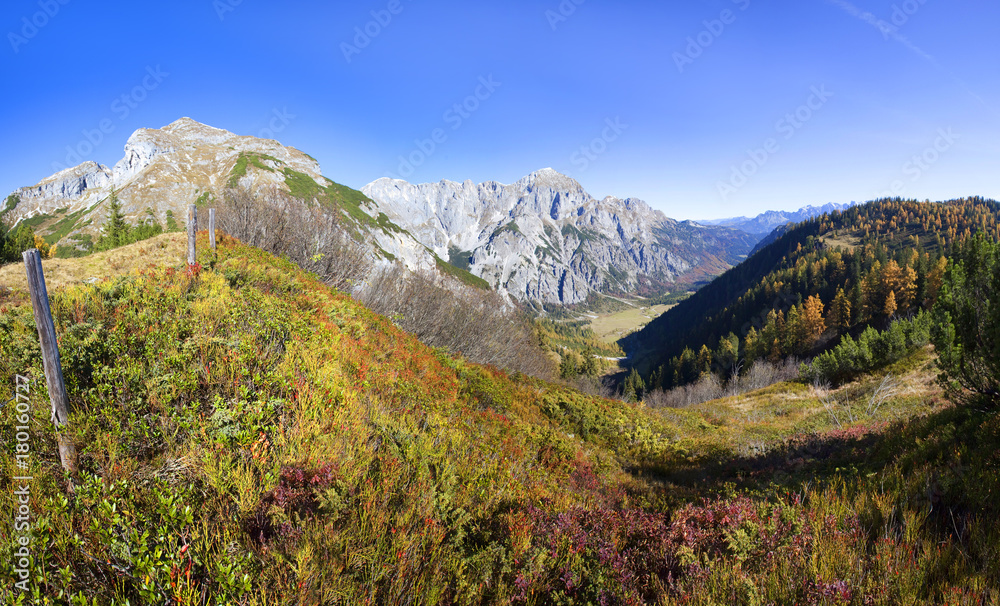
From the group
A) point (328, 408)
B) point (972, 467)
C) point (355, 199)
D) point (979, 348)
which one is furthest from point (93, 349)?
point (355, 199)

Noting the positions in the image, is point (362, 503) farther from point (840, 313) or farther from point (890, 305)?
point (840, 313)

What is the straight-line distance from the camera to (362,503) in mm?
3703

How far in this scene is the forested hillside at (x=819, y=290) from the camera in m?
83.6

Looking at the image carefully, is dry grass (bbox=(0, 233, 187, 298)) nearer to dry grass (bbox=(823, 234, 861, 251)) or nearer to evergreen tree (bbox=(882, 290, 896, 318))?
evergreen tree (bbox=(882, 290, 896, 318))

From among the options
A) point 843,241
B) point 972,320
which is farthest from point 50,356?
point 843,241

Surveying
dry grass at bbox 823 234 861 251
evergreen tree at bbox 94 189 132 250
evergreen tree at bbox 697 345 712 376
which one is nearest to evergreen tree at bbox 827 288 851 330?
evergreen tree at bbox 697 345 712 376

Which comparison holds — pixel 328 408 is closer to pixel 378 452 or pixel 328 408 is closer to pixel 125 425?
pixel 378 452

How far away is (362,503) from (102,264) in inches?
626

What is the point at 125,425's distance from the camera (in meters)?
4.59

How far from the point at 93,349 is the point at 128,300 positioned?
2748 millimetres

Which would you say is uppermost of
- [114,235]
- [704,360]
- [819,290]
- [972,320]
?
[114,235]

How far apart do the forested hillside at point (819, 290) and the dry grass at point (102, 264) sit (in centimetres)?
4954

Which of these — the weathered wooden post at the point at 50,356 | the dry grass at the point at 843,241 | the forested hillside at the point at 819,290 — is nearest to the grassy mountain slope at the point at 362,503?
the weathered wooden post at the point at 50,356

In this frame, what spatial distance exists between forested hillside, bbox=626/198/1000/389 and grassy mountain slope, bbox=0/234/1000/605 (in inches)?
1530
